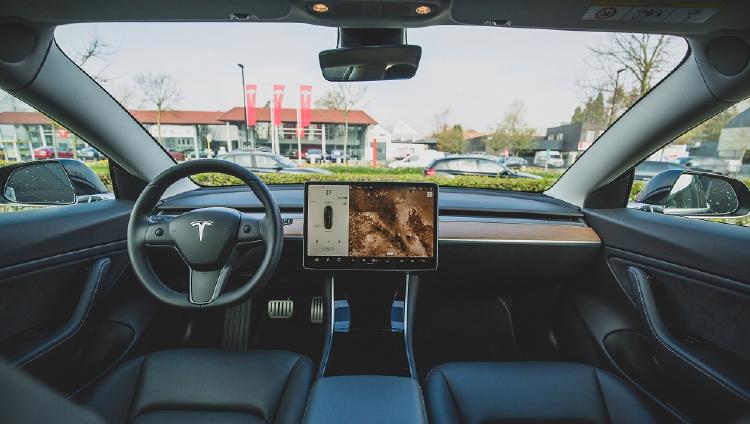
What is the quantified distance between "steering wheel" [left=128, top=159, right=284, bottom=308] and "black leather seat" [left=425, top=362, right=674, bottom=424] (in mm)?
948

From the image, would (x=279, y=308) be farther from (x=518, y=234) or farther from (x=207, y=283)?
(x=518, y=234)

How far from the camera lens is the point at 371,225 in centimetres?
192

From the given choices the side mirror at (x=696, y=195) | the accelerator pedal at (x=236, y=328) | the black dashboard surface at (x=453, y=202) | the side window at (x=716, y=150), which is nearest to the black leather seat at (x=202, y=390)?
the accelerator pedal at (x=236, y=328)

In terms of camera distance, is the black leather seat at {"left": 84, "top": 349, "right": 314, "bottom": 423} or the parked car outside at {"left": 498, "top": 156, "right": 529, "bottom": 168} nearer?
the black leather seat at {"left": 84, "top": 349, "right": 314, "bottom": 423}

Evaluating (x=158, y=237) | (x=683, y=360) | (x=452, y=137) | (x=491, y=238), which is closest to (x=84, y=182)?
(x=158, y=237)

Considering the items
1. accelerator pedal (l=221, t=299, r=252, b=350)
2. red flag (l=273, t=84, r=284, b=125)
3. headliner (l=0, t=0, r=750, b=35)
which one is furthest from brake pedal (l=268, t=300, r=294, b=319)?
red flag (l=273, t=84, r=284, b=125)

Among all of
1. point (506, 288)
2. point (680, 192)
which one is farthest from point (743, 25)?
point (506, 288)

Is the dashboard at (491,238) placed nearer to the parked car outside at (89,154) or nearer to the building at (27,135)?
the parked car outside at (89,154)

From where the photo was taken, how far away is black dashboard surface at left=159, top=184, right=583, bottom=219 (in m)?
2.33

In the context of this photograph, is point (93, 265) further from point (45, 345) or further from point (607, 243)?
point (607, 243)

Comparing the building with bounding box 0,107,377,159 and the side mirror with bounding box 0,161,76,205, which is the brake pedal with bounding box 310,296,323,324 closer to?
the building with bounding box 0,107,377,159

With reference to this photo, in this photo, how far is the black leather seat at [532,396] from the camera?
4.76 ft

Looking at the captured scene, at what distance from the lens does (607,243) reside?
217 cm

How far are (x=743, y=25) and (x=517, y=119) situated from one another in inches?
878
